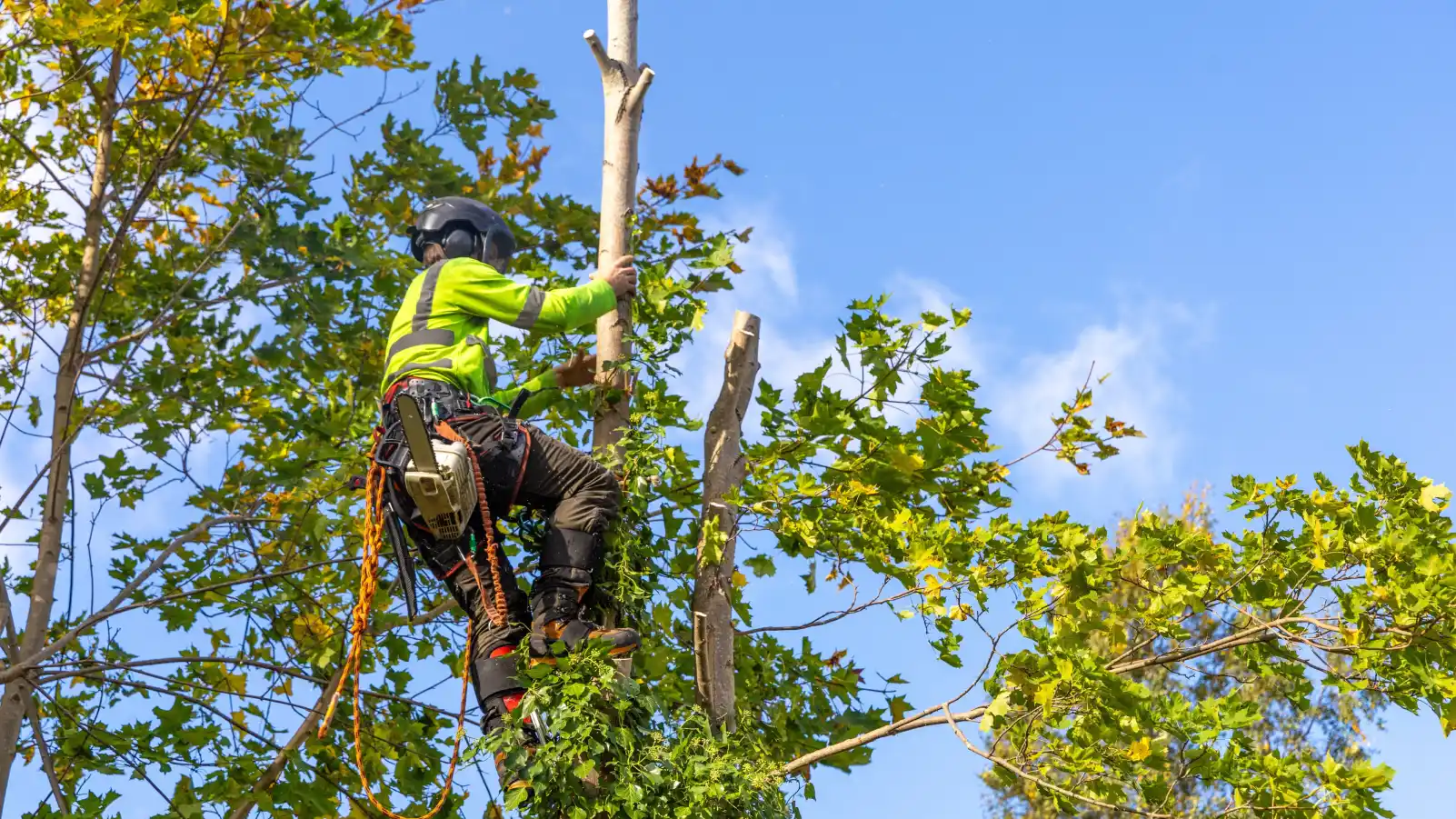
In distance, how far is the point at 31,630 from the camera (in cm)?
841

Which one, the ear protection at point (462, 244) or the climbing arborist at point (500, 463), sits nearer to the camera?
the climbing arborist at point (500, 463)

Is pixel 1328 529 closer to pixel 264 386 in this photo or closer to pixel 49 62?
pixel 264 386

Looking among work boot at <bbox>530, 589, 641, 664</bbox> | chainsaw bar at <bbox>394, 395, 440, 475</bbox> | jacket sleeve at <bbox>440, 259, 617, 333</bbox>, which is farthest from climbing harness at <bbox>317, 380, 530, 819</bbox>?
jacket sleeve at <bbox>440, 259, 617, 333</bbox>

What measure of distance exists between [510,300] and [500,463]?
0.68m

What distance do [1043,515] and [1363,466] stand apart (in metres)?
1.24

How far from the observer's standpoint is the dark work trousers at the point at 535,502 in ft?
17.4

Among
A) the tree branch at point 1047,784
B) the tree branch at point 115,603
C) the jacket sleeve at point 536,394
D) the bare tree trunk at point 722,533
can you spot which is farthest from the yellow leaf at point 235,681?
the tree branch at point 1047,784

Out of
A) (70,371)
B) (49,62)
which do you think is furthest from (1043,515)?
(49,62)

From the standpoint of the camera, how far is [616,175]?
252 inches

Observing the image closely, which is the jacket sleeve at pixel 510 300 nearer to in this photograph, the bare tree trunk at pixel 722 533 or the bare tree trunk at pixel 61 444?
the bare tree trunk at pixel 722 533

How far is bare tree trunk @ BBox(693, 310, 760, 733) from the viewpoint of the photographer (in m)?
5.55

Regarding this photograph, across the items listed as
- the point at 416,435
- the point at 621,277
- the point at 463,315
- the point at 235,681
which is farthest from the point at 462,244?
the point at 235,681

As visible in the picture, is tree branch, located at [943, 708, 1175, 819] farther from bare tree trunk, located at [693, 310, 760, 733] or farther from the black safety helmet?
the black safety helmet

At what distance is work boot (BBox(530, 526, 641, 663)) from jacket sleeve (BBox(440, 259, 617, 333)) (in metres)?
0.84
